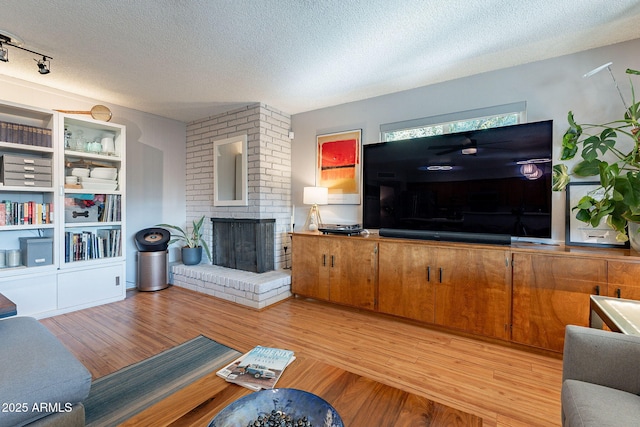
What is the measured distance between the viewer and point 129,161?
3721mm

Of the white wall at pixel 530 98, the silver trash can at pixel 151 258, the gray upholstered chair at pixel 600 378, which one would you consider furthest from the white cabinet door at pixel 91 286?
the gray upholstered chair at pixel 600 378

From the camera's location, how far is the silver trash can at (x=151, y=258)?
11.8 feet

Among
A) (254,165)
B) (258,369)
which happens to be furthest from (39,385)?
(254,165)

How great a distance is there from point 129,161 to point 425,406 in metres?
4.30

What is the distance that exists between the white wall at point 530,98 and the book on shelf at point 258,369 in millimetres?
2324

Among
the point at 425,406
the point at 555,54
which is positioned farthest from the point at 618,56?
the point at 425,406

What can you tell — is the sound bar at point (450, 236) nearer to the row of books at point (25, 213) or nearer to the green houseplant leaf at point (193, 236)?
the green houseplant leaf at point (193, 236)

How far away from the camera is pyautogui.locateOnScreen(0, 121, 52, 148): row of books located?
102 inches

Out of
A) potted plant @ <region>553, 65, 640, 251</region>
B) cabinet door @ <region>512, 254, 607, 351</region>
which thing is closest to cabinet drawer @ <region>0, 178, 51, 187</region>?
cabinet door @ <region>512, 254, 607, 351</region>

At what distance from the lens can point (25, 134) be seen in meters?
2.71

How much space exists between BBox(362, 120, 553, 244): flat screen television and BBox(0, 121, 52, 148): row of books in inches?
133

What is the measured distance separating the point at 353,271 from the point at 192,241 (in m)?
2.65

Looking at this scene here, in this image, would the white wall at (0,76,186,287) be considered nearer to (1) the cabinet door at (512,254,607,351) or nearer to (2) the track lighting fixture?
(2) the track lighting fixture

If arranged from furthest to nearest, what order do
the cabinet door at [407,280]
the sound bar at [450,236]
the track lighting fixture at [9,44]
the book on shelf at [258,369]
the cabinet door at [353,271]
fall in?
the cabinet door at [353,271]
the cabinet door at [407,280]
the sound bar at [450,236]
the track lighting fixture at [9,44]
the book on shelf at [258,369]
